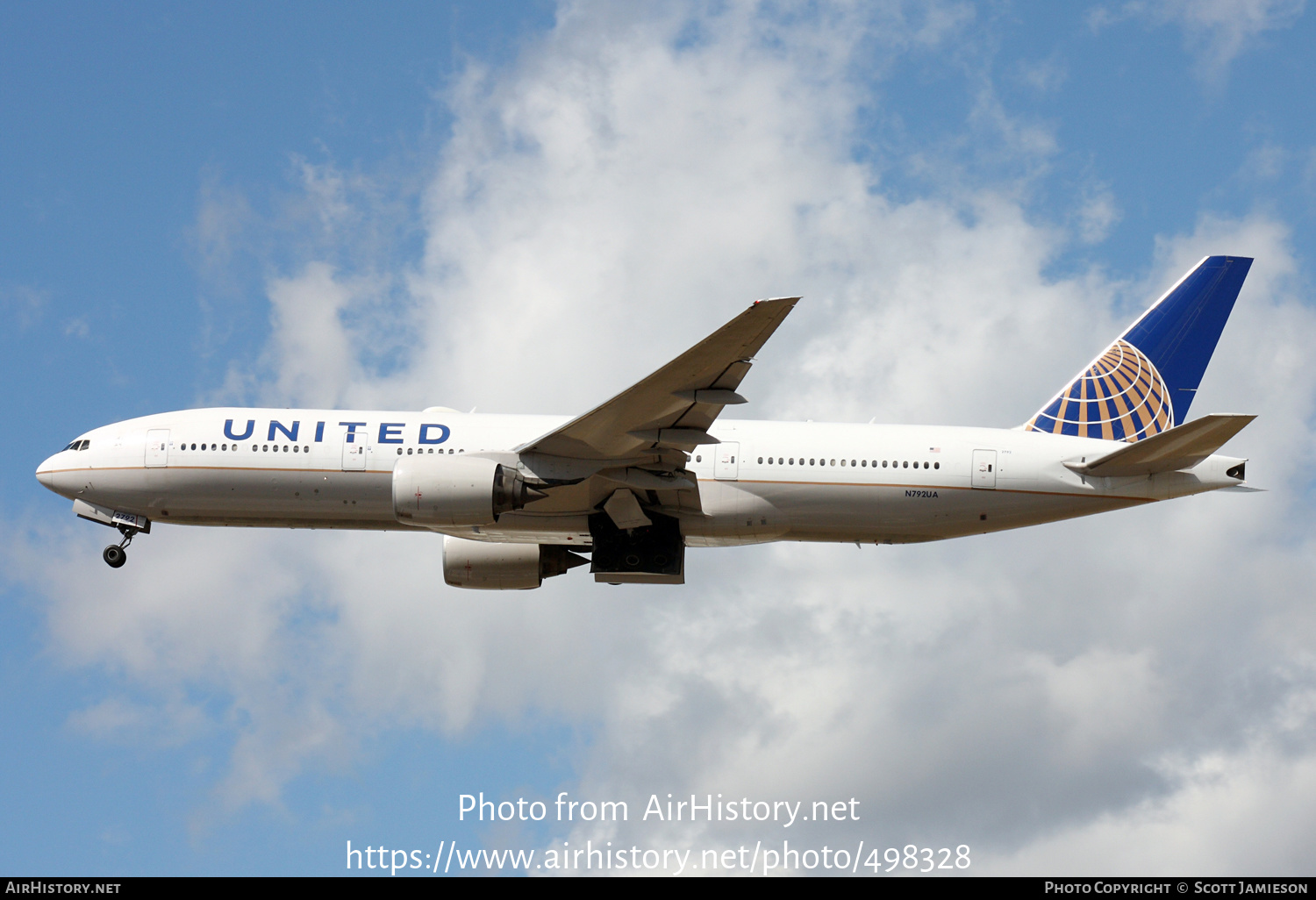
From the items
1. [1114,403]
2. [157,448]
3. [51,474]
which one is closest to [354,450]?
[157,448]

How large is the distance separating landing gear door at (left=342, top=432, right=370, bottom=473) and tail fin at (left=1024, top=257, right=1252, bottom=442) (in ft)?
51.9

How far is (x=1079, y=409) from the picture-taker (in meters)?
32.7

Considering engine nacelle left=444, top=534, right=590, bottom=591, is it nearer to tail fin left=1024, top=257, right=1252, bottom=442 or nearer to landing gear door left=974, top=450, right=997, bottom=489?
landing gear door left=974, top=450, right=997, bottom=489

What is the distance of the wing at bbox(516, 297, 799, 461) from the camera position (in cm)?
2392

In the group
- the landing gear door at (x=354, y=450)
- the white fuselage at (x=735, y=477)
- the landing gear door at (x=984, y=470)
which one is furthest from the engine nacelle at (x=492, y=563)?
the landing gear door at (x=984, y=470)

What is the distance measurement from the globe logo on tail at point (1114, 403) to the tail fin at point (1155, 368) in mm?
21

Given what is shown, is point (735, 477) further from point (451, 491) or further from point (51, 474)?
point (51, 474)

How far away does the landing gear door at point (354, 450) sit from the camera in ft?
97.0

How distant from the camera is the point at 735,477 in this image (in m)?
29.5

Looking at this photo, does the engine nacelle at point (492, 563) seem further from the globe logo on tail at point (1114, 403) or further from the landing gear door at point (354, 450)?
the globe logo on tail at point (1114, 403)

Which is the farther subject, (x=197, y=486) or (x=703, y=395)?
(x=197, y=486)
